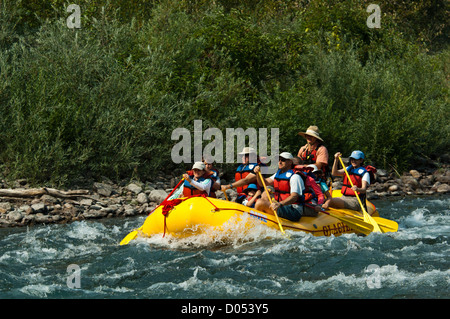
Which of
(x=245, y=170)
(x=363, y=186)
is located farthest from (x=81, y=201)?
(x=363, y=186)

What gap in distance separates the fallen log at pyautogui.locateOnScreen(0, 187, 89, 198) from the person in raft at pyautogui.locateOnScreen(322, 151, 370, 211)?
518 cm

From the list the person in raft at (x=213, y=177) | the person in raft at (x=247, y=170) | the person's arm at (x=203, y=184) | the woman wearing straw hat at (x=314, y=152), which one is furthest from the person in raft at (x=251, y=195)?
the woman wearing straw hat at (x=314, y=152)

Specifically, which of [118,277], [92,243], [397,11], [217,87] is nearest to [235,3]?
[397,11]

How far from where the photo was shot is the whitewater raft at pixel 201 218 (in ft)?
28.2

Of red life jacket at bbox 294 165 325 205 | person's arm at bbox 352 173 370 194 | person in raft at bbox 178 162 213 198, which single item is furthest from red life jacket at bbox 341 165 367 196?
person in raft at bbox 178 162 213 198

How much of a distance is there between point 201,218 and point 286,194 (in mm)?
1359

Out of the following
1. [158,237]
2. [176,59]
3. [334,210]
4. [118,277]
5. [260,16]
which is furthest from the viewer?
[260,16]

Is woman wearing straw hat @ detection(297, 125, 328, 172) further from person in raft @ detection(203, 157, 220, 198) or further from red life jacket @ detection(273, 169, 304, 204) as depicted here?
person in raft @ detection(203, 157, 220, 198)

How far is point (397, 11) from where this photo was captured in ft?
86.4

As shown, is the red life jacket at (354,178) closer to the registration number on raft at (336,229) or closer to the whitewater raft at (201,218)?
the registration number on raft at (336,229)

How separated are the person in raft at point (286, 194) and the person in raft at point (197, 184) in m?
0.78

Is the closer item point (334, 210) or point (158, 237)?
point (158, 237)
